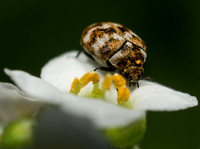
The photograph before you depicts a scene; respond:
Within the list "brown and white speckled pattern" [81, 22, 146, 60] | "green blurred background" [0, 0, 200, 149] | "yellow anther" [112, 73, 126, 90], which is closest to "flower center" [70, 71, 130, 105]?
"yellow anther" [112, 73, 126, 90]

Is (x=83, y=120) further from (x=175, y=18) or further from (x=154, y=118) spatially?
(x=175, y=18)

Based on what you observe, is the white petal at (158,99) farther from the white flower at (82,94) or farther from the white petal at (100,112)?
the white petal at (100,112)

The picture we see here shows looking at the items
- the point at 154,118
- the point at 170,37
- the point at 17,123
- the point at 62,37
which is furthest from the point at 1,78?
the point at 17,123

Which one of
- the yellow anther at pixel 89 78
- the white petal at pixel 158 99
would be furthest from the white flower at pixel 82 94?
the yellow anther at pixel 89 78

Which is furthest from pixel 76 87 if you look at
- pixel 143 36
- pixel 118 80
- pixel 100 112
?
pixel 143 36

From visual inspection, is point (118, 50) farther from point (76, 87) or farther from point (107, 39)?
point (76, 87)
